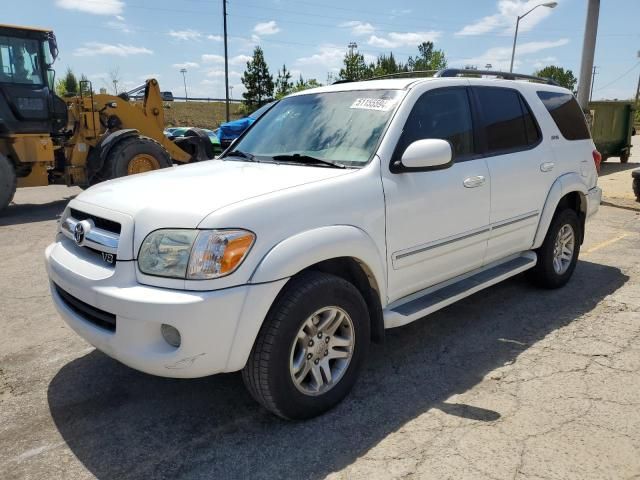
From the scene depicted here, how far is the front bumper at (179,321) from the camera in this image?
249 cm

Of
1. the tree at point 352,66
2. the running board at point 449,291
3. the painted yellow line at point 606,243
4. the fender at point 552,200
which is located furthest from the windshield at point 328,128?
the tree at point 352,66

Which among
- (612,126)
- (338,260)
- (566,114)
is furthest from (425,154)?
(612,126)

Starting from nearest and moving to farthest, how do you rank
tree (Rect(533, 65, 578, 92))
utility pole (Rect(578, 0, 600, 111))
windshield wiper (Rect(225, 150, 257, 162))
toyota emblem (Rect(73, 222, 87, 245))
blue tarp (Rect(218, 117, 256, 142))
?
1. toyota emblem (Rect(73, 222, 87, 245))
2. windshield wiper (Rect(225, 150, 257, 162))
3. utility pole (Rect(578, 0, 600, 111))
4. blue tarp (Rect(218, 117, 256, 142))
5. tree (Rect(533, 65, 578, 92))

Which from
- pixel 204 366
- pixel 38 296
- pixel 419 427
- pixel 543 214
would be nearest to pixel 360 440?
pixel 419 427

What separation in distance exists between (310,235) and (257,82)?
44470 millimetres

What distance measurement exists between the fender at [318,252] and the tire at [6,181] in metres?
8.26

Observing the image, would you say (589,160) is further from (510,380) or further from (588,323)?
(510,380)

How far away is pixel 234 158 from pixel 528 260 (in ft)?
8.68

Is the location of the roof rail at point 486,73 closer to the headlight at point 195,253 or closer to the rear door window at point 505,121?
the rear door window at point 505,121

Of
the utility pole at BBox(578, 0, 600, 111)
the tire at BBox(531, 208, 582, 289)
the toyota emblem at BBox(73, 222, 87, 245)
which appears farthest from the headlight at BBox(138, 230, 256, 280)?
the utility pole at BBox(578, 0, 600, 111)

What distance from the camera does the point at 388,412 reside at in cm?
308

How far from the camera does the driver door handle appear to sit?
376 centimetres

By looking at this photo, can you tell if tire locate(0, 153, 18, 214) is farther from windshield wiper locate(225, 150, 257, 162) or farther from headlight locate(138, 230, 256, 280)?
headlight locate(138, 230, 256, 280)

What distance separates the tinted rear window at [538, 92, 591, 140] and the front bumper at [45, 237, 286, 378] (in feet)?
11.7
